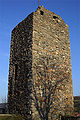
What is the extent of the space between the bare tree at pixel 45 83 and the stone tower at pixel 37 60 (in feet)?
0.14

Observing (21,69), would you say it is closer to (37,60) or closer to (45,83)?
(37,60)

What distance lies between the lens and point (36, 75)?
228 inches

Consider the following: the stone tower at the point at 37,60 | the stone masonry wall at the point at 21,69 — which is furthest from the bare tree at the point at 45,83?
the stone masonry wall at the point at 21,69

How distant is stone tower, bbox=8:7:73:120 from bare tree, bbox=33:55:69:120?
4 cm

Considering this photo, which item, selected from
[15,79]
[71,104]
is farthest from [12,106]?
[71,104]

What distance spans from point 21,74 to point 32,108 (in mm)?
1718

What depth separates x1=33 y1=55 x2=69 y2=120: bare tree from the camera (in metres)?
5.54

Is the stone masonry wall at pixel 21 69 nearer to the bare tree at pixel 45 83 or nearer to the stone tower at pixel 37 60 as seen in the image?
the stone tower at pixel 37 60

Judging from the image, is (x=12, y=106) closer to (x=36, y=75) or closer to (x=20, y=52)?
(x=36, y=75)

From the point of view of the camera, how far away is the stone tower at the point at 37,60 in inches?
229

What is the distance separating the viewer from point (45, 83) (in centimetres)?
598

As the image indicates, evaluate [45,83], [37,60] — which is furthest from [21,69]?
[45,83]

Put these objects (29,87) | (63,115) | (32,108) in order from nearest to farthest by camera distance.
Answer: (32,108) → (29,87) → (63,115)

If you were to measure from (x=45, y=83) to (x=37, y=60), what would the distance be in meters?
1.07
